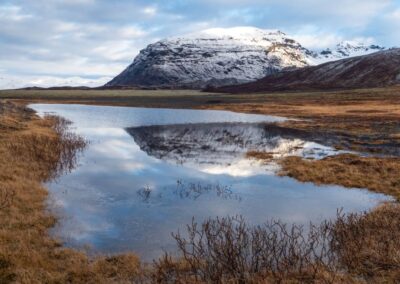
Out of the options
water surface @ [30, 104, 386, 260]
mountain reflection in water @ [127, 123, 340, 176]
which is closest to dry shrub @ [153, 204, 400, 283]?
water surface @ [30, 104, 386, 260]

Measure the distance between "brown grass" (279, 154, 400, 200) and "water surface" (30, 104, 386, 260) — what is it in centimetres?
128

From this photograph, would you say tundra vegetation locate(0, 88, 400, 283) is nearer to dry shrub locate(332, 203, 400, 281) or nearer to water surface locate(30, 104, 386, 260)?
dry shrub locate(332, 203, 400, 281)

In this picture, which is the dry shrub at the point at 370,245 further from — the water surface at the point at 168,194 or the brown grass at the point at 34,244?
the brown grass at the point at 34,244

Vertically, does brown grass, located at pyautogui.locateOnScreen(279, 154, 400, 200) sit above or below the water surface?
above

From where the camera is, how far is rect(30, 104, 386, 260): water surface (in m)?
18.2

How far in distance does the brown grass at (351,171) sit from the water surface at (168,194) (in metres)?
1.28

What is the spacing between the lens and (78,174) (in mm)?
29828

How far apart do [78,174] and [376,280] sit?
21666mm

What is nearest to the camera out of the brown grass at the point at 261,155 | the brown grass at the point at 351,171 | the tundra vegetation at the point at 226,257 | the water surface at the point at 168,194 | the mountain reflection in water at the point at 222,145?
the tundra vegetation at the point at 226,257

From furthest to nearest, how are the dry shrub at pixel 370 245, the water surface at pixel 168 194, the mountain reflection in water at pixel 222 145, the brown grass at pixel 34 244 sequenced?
1. the mountain reflection in water at pixel 222 145
2. the water surface at pixel 168 194
3. the dry shrub at pixel 370 245
4. the brown grass at pixel 34 244

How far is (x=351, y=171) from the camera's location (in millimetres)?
30219

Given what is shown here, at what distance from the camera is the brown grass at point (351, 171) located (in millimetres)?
26752

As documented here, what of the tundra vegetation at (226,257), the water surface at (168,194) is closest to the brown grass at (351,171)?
the water surface at (168,194)

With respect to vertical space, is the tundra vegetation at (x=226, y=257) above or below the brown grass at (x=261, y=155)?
below
